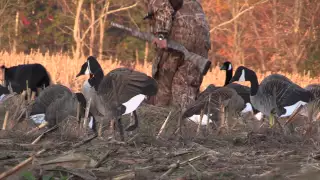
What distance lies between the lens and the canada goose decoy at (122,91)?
7559 millimetres

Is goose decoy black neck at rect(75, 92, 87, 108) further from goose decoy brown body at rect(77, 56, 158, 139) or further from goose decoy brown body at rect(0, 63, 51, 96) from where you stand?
goose decoy brown body at rect(0, 63, 51, 96)

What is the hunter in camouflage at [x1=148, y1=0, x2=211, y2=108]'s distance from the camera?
11.6 m

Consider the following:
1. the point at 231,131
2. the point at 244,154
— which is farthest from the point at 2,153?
the point at 231,131

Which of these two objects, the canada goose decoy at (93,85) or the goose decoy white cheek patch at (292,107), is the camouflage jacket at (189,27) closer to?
the canada goose decoy at (93,85)

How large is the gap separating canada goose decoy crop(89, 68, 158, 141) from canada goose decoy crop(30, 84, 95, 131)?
1.26ft

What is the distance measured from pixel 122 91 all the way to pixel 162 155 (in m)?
1.38

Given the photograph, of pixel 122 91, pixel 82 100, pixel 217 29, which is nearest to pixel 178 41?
pixel 82 100

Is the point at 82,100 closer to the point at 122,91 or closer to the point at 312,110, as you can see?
the point at 122,91

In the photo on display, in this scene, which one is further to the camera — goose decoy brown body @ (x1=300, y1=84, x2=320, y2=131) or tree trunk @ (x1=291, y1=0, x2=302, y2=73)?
tree trunk @ (x1=291, y1=0, x2=302, y2=73)

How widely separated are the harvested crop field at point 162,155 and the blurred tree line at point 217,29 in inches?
820

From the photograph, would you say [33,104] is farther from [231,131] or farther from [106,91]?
[231,131]

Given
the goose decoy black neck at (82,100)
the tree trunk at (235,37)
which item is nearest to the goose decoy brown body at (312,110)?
the goose decoy black neck at (82,100)

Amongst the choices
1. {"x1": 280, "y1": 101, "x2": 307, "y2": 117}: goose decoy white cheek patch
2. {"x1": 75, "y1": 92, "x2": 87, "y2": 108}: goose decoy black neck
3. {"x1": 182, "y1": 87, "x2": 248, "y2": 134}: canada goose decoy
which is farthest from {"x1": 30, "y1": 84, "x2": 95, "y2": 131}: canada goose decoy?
{"x1": 280, "y1": 101, "x2": 307, "y2": 117}: goose decoy white cheek patch

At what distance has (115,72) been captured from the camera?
25.1 ft
